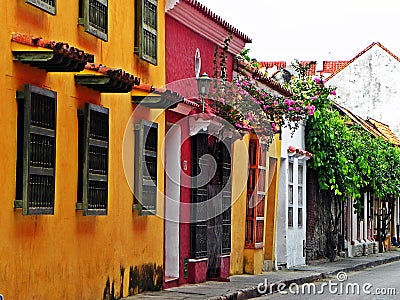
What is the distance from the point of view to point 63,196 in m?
12.6

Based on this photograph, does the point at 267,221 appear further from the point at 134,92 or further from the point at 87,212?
the point at 87,212

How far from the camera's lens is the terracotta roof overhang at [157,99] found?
50.6ft

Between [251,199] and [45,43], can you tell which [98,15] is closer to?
[45,43]

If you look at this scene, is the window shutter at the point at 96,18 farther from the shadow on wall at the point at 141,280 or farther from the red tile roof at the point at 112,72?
the shadow on wall at the point at 141,280

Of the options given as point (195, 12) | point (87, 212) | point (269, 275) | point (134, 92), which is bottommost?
point (269, 275)

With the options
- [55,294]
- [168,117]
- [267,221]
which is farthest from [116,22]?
[267,221]

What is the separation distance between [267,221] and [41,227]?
43.0ft

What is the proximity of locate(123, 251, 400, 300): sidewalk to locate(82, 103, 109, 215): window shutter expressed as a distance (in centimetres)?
198

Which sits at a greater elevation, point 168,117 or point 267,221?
point 168,117

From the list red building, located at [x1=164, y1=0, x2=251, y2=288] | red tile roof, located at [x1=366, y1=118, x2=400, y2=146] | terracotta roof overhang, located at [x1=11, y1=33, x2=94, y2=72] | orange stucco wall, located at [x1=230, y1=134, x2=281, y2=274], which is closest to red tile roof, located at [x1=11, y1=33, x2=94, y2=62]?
terracotta roof overhang, located at [x1=11, y1=33, x2=94, y2=72]

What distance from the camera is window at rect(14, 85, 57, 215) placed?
1122 cm

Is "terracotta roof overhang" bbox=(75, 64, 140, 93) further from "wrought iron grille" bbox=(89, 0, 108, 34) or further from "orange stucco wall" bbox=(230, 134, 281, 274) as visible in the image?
"orange stucco wall" bbox=(230, 134, 281, 274)

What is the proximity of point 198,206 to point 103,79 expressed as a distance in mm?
5855

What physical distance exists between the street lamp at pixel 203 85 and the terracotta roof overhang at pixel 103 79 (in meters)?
4.31
